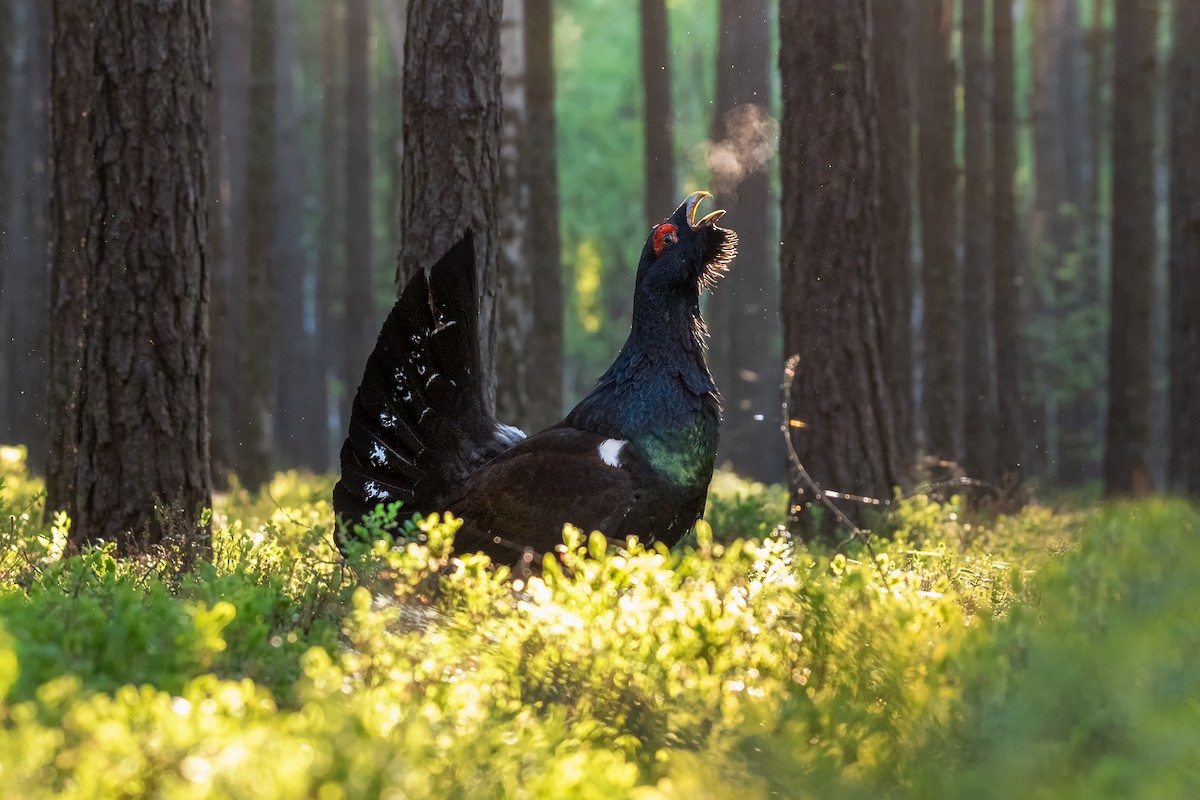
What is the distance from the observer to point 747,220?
22234 millimetres

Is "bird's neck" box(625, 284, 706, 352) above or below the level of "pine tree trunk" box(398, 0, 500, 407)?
below

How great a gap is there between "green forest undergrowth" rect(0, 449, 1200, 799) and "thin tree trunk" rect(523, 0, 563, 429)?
27.7ft

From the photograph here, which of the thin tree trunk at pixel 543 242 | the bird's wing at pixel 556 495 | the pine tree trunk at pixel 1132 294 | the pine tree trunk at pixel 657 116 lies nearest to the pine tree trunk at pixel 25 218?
the thin tree trunk at pixel 543 242

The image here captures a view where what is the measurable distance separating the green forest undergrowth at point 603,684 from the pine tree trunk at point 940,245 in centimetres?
970

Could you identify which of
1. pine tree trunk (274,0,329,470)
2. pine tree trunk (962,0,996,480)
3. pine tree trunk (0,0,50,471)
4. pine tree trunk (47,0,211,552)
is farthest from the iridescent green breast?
pine tree trunk (274,0,329,470)

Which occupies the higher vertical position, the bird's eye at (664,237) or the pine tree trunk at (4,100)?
the pine tree trunk at (4,100)

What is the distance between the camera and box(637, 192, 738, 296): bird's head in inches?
256

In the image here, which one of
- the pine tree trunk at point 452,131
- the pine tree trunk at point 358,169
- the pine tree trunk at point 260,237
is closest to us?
the pine tree trunk at point 452,131

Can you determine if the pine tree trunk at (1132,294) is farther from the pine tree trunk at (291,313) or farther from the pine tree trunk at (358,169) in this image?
the pine tree trunk at (291,313)

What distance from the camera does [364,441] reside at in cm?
689

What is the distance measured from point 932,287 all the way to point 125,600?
1293 cm

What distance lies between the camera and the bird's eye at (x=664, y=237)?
21.5 feet

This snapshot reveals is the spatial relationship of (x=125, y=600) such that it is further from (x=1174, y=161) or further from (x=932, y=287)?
(x=1174, y=161)

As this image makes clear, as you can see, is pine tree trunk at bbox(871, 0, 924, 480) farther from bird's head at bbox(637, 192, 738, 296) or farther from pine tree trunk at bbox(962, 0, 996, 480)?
bird's head at bbox(637, 192, 738, 296)
